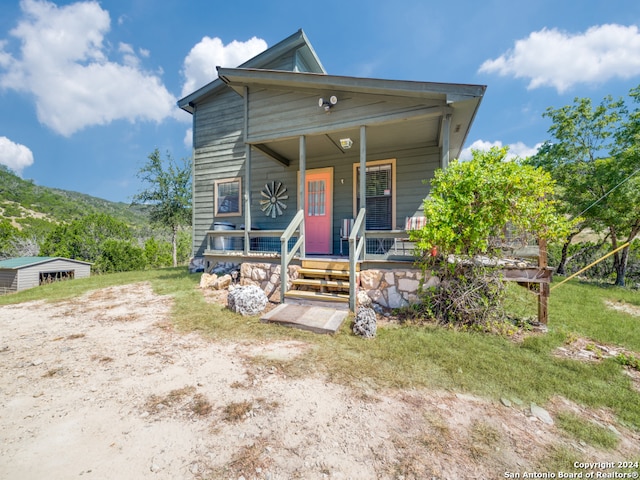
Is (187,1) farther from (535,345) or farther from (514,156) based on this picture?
(535,345)

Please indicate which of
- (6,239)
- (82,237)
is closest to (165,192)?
(82,237)

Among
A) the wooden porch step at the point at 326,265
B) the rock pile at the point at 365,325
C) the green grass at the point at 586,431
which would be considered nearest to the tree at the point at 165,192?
the wooden porch step at the point at 326,265

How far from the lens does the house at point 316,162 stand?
454cm

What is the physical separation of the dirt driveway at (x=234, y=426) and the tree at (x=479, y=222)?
178 cm

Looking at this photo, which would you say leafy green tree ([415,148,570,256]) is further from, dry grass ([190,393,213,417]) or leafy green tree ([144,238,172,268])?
leafy green tree ([144,238,172,268])

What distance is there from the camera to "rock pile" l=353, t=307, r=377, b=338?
332 cm

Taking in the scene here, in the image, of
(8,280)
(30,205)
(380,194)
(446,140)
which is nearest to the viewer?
(446,140)

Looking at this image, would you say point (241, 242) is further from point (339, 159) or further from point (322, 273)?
point (339, 159)

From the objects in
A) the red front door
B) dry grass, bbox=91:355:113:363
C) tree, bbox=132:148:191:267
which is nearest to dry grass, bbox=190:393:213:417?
dry grass, bbox=91:355:113:363

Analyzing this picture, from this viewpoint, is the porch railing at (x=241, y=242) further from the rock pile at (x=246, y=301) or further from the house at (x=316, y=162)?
the rock pile at (x=246, y=301)

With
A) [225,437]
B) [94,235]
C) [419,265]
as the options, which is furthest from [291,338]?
[94,235]

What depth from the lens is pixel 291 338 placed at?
3301 millimetres

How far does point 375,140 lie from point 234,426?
226 inches

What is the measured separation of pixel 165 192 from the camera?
476 inches
